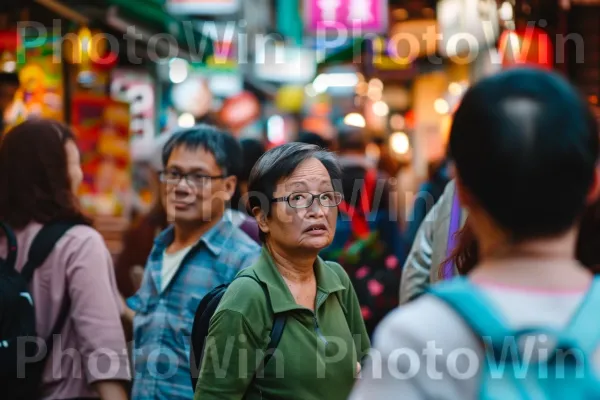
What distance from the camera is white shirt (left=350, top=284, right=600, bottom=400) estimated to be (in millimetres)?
1745

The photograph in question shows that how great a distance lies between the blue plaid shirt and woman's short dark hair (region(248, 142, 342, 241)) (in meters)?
0.87

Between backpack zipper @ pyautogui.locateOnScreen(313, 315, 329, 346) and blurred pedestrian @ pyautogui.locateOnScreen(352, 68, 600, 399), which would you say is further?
backpack zipper @ pyautogui.locateOnScreen(313, 315, 329, 346)

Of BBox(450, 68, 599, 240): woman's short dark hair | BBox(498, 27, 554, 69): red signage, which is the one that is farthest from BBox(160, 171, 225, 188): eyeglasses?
BBox(498, 27, 554, 69): red signage

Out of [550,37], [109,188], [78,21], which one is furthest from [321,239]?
[109,188]

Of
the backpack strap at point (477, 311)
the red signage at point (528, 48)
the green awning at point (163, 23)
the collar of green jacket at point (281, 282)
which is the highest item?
the green awning at point (163, 23)

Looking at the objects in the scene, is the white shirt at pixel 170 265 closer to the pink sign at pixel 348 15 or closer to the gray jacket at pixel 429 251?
the gray jacket at pixel 429 251

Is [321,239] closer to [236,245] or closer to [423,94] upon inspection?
[236,245]

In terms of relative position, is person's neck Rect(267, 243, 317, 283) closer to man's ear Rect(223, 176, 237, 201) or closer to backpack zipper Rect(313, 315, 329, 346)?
backpack zipper Rect(313, 315, 329, 346)

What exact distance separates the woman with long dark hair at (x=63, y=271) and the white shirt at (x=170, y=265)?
9.9 inches

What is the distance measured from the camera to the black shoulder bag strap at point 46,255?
4168 millimetres

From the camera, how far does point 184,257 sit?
13.9ft

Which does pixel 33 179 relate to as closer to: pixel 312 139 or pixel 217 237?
pixel 217 237

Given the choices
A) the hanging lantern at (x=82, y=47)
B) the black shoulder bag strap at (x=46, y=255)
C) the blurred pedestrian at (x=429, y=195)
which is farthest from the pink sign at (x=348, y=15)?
the black shoulder bag strap at (x=46, y=255)

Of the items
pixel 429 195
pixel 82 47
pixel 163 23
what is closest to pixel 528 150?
pixel 429 195
